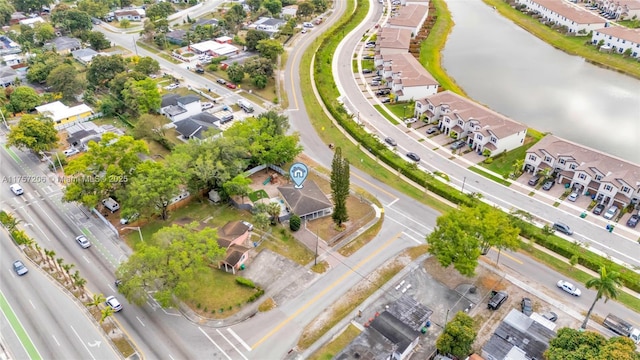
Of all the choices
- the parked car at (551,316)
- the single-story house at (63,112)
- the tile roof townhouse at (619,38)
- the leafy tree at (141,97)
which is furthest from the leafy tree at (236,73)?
the tile roof townhouse at (619,38)

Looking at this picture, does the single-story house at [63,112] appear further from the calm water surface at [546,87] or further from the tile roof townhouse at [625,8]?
the tile roof townhouse at [625,8]

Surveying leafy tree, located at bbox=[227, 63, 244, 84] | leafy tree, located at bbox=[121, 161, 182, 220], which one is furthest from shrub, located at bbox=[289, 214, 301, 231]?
leafy tree, located at bbox=[227, 63, 244, 84]

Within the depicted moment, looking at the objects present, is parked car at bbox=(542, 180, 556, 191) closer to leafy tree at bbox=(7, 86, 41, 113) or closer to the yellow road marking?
the yellow road marking

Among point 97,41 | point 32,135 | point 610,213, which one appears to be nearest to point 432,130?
point 610,213

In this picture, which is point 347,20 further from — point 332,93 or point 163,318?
point 163,318

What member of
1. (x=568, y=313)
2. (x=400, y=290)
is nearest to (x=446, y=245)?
(x=400, y=290)

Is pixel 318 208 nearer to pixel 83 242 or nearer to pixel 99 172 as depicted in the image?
pixel 83 242
